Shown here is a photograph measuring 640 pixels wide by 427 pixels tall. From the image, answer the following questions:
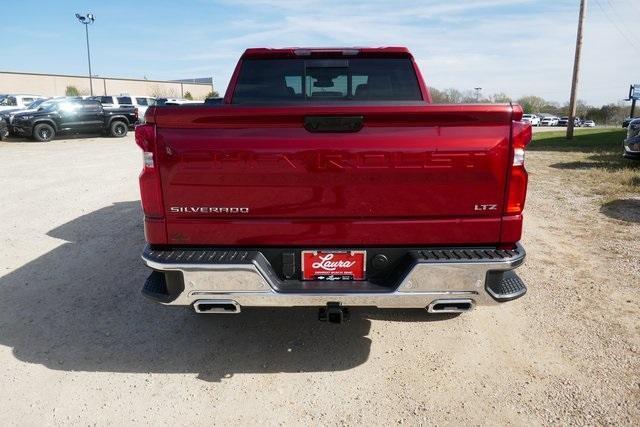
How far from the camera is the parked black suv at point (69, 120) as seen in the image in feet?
60.7

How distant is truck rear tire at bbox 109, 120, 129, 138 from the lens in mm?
21156

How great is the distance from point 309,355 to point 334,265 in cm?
89

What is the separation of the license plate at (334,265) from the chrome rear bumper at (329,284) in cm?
6

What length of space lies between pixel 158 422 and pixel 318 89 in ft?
9.73

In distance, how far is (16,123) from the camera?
18.5 m

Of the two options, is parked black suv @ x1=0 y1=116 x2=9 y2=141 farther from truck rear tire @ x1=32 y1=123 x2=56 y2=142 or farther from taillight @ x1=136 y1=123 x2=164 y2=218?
taillight @ x1=136 y1=123 x2=164 y2=218

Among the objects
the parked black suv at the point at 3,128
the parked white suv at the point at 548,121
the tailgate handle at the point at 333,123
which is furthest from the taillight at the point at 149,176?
the parked white suv at the point at 548,121

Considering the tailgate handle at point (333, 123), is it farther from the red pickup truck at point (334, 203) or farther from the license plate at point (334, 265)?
the license plate at point (334, 265)

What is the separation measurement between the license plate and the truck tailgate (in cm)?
15

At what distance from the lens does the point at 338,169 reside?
250 centimetres

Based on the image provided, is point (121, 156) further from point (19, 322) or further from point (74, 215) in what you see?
point (19, 322)

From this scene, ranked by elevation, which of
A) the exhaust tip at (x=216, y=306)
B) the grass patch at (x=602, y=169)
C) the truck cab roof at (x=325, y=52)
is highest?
the truck cab roof at (x=325, y=52)

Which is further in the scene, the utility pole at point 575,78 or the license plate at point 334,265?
the utility pole at point 575,78

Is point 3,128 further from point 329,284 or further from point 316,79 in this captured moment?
point 329,284
